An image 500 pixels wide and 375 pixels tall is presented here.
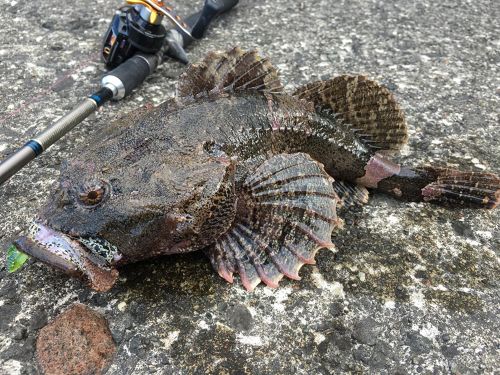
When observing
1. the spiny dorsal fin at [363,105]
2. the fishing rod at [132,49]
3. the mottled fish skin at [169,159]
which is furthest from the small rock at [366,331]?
the fishing rod at [132,49]

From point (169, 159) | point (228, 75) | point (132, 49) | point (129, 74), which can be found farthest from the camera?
point (132, 49)

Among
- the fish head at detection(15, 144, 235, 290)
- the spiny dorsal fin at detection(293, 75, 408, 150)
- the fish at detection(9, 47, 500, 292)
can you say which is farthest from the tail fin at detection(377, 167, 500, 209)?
the fish head at detection(15, 144, 235, 290)

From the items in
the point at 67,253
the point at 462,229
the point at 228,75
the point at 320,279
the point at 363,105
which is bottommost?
the point at 462,229

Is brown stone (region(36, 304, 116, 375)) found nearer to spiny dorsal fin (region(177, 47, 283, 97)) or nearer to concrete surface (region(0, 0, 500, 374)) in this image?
concrete surface (region(0, 0, 500, 374))

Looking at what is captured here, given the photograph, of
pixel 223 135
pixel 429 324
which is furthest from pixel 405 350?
pixel 223 135

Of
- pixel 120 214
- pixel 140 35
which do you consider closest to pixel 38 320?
pixel 120 214

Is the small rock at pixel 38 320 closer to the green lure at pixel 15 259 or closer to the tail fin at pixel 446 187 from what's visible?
the green lure at pixel 15 259

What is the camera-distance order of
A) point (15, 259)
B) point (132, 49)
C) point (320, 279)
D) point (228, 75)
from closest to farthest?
point (15, 259), point (320, 279), point (228, 75), point (132, 49)

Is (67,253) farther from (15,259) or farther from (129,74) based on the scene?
(129,74)
